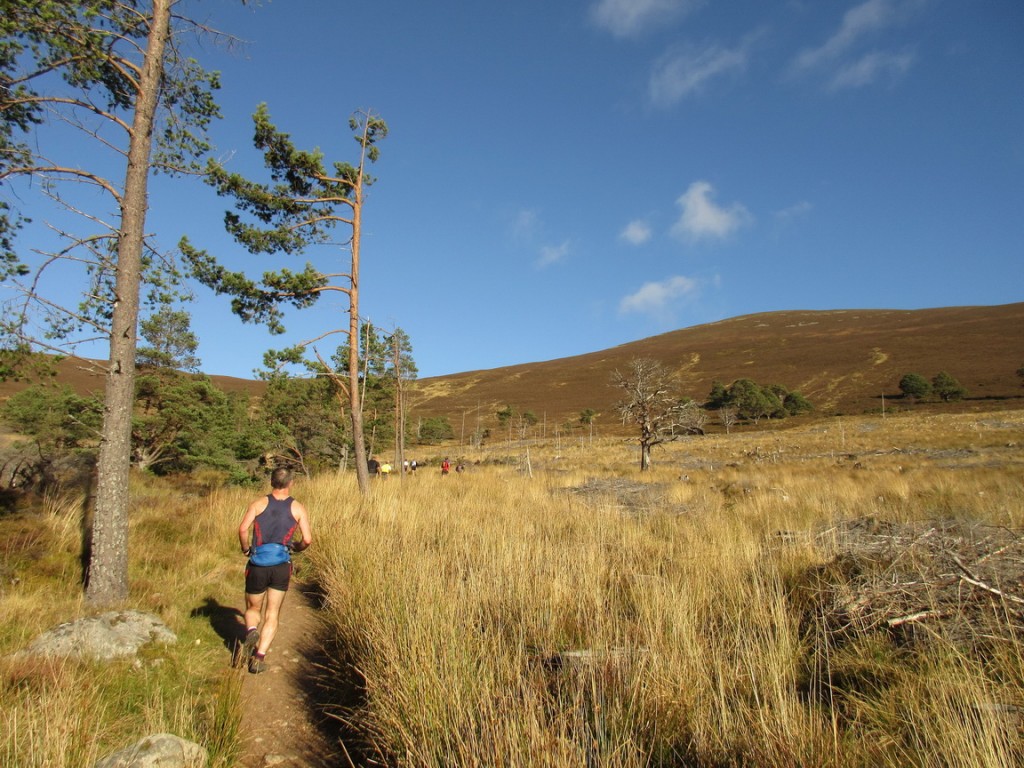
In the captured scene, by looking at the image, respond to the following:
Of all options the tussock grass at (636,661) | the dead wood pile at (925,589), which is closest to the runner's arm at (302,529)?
the tussock grass at (636,661)

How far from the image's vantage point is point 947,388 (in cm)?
5022

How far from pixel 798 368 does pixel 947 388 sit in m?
23.8

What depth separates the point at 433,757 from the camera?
2.16 meters

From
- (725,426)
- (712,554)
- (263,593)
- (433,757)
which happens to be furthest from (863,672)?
(725,426)

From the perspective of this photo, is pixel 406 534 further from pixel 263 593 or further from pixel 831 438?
pixel 831 438

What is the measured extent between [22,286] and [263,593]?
435cm

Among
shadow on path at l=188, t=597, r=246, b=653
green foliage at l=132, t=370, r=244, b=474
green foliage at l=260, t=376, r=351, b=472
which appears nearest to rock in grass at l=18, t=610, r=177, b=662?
shadow on path at l=188, t=597, r=246, b=653

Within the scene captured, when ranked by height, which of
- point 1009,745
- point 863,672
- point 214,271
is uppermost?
point 214,271

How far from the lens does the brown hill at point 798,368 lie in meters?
57.0

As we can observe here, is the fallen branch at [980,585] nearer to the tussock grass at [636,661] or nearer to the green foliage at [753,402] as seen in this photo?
the tussock grass at [636,661]

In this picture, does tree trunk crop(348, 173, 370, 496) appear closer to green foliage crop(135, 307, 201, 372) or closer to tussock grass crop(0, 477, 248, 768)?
tussock grass crop(0, 477, 248, 768)

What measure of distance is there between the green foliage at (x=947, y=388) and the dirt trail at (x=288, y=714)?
63.7 m

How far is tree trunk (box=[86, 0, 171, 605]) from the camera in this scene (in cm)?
488

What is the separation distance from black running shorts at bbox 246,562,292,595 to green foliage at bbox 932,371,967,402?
63.9 meters
